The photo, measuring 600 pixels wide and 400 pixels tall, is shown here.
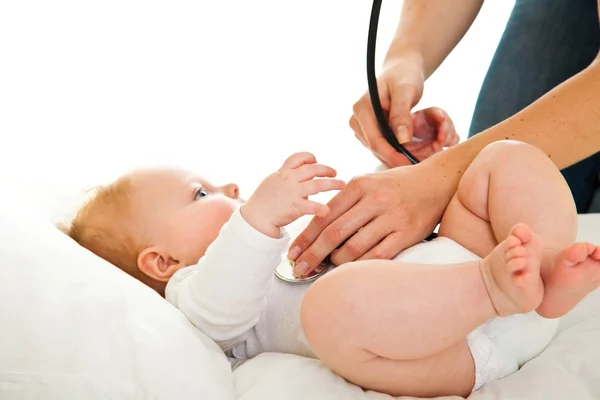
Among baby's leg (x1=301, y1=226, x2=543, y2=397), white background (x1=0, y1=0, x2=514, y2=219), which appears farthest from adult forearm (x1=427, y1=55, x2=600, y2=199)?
white background (x1=0, y1=0, x2=514, y2=219)

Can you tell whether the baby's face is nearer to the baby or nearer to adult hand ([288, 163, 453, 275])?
the baby

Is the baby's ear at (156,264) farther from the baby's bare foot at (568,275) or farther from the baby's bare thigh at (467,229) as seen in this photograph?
the baby's bare foot at (568,275)

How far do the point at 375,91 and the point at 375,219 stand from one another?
1.01ft

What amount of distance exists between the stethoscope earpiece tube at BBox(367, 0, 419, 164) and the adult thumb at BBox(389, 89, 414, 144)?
1cm

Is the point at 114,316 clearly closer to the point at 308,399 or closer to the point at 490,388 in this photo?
the point at 308,399

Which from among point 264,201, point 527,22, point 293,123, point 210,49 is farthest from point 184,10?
point 264,201

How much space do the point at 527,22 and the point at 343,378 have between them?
1.01m

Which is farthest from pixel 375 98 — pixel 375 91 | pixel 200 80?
pixel 200 80

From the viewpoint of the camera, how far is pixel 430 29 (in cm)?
141

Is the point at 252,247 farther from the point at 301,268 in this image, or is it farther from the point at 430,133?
the point at 430,133

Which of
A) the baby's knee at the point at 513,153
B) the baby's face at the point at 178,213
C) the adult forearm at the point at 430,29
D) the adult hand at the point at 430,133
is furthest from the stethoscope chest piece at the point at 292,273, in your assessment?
the adult forearm at the point at 430,29

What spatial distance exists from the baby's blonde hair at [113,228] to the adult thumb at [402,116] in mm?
462

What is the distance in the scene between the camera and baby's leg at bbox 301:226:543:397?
64 centimetres

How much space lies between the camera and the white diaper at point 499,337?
0.77 metres
